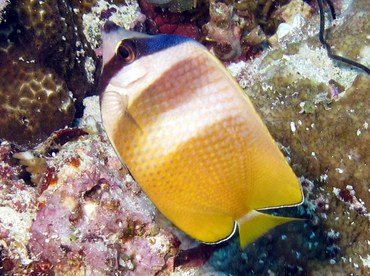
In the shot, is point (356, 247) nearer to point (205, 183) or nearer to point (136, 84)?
point (205, 183)

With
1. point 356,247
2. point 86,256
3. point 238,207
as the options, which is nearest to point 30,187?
point 86,256

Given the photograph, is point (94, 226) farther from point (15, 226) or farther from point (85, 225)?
point (15, 226)

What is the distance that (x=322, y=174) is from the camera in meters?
2.92

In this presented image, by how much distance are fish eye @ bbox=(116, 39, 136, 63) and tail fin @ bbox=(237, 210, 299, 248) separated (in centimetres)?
75

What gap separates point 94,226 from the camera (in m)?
2.78

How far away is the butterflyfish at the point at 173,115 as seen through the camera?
1.48 m

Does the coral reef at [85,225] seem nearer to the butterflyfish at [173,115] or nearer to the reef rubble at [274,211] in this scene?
the reef rubble at [274,211]

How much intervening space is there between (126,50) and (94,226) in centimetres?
167

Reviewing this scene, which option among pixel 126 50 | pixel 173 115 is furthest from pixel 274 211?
pixel 126 50

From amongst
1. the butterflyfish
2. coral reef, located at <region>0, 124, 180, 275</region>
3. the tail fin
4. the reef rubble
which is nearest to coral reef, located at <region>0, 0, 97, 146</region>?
the reef rubble

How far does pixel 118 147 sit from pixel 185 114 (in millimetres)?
281

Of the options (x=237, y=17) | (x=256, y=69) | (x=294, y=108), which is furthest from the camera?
(x=237, y=17)

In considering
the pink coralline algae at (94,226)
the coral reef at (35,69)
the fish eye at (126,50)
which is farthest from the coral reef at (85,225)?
the fish eye at (126,50)

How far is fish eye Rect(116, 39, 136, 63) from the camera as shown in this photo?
1456 mm
